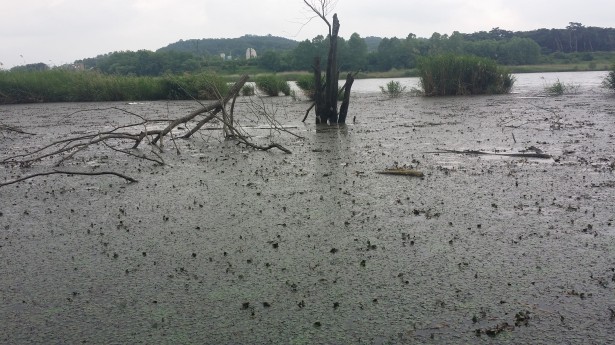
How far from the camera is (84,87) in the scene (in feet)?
46.4

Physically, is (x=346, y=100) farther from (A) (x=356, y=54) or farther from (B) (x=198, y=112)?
(A) (x=356, y=54)

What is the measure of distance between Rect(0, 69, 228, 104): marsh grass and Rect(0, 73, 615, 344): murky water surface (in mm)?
9541

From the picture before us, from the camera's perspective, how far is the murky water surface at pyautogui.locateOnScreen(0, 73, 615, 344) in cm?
191

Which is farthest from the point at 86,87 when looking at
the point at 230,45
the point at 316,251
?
the point at 230,45

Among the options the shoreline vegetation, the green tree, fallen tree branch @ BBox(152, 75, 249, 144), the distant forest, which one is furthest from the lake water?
the green tree

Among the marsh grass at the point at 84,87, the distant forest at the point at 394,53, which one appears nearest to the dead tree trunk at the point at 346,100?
the marsh grass at the point at 84,87

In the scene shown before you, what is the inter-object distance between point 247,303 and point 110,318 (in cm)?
52

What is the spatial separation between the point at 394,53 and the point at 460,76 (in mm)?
24045

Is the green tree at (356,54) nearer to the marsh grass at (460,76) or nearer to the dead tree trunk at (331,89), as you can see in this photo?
the marsh grass at (460,76)

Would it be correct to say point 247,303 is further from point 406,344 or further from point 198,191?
point 198,191

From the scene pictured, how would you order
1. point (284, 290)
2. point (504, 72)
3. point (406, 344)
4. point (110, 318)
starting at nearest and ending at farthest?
1. point (406, 344)
2. point (110, 318)
3. point (284, 290)
4. point (504, 72)

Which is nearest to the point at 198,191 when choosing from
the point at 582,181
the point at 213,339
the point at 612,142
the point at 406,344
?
the point at 213,339

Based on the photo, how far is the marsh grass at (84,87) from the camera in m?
13.9

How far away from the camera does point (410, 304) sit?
204cm
